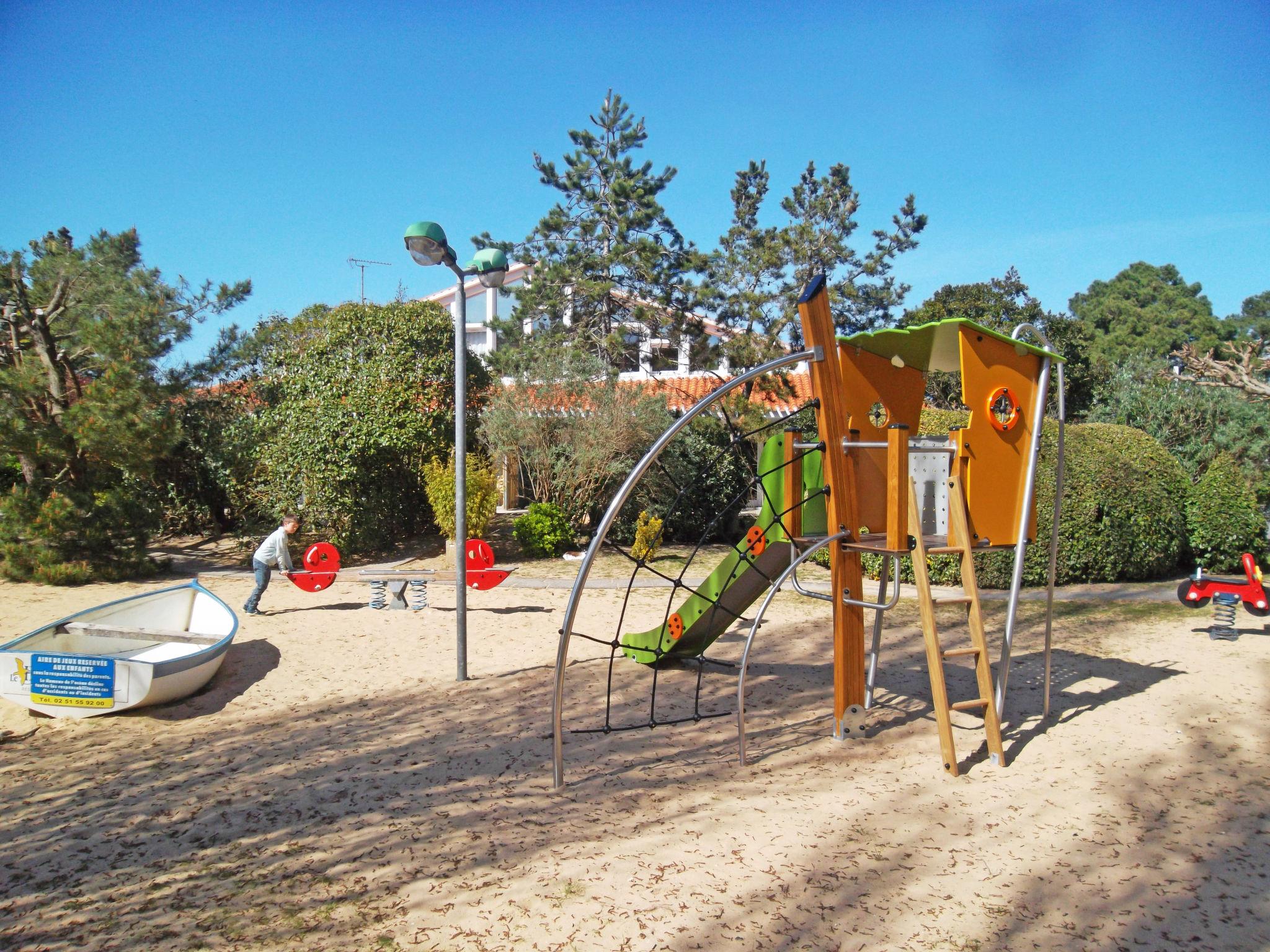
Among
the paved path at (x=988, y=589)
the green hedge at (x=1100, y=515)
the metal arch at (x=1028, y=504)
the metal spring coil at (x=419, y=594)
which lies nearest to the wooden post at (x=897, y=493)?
the metal arch at (x=1028, y=504)

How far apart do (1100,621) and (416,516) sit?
1046 cm

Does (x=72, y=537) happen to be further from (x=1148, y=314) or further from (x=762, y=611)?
(x=1148, y=314)

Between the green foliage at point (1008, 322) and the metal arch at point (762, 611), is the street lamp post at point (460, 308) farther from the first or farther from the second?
the green foliage at point (1008, 322)

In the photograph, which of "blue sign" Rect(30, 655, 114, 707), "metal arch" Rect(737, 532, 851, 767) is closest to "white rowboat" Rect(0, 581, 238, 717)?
"blue sign" Rect(30, 655, 114, 707)

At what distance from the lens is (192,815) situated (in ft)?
15.5

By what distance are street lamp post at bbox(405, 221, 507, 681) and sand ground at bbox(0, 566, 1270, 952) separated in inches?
28.1

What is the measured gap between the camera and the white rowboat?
6.32m

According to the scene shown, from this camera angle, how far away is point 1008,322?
20750 millimetres

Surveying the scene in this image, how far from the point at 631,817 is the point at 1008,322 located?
63.4 ft

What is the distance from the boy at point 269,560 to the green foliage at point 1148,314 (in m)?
35.2

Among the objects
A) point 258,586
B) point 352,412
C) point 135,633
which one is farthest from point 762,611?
point 352,412

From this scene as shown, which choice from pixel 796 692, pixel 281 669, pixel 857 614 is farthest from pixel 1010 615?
pixel 281 669

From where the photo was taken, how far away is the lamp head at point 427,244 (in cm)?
649

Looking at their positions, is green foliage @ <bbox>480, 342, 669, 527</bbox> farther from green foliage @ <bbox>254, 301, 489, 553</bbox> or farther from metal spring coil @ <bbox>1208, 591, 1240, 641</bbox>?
metal spring coil @ <bbox>1208, 591, 1240, 641</bbox>
